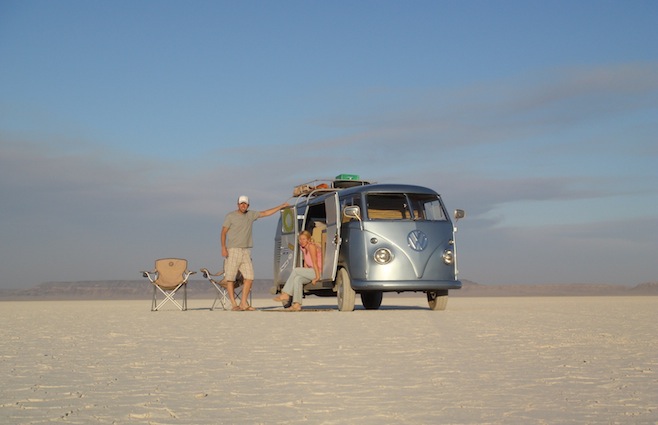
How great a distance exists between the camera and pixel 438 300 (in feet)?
56.4

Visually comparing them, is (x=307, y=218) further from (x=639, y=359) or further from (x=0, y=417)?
(x=0, y=417)

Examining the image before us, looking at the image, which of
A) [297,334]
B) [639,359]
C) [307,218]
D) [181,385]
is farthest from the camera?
[307,218]

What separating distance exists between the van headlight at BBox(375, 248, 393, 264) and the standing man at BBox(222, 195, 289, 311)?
286 centimetres

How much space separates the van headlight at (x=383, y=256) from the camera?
15.6 meters

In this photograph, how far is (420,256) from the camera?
15.8m

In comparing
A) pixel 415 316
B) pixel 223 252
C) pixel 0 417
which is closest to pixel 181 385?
pixel 0 417

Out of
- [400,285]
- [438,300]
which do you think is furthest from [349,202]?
[438,300]

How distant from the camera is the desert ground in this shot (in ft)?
17.4

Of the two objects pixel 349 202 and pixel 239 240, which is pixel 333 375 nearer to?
pixel 349 202

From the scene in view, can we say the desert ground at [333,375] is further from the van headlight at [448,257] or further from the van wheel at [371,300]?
the van wheel at [371,300]

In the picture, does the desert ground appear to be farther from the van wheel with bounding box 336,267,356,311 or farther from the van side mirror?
the van wheel with bounding box 336,267,356,311

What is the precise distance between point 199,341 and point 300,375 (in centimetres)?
357

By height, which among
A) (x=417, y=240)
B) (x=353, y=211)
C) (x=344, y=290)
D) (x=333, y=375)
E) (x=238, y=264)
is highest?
(x=353, y=211)

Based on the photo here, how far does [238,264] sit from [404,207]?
3437mm
